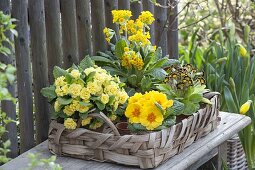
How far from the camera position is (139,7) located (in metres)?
3.61

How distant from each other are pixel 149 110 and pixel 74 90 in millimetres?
322

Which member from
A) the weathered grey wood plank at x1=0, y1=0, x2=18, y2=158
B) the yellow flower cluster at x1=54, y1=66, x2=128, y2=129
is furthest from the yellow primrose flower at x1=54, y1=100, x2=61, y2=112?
the weathered grey wood plank at x1=0, y1=0, x2=18, y2=158

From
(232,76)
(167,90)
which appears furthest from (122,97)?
(232,76)

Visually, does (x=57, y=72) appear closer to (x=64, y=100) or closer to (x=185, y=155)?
(x=64, y=100)

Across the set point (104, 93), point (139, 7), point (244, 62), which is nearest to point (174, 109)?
point (104, 93)

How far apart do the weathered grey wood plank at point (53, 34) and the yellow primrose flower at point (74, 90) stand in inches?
14.7

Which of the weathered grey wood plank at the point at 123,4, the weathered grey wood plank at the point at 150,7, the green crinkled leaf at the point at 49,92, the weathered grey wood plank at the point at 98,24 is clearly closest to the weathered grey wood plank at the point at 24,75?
the green crinkled leaf at the point at 49,92

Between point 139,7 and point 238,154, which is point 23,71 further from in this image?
point 238,154

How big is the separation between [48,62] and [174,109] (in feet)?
2.16

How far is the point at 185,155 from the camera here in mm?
2924

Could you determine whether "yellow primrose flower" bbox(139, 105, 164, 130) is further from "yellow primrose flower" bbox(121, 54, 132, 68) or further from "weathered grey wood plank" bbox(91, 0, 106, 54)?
"weathered grey wood plank" bbox(91, 0, 106, 54)

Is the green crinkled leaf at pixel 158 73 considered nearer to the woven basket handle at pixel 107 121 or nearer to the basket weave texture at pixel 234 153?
the woven basket handle at pixel 107 121

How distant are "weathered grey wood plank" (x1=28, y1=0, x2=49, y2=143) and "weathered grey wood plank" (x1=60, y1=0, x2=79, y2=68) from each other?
156 millimetres

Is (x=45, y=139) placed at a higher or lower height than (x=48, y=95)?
lower
